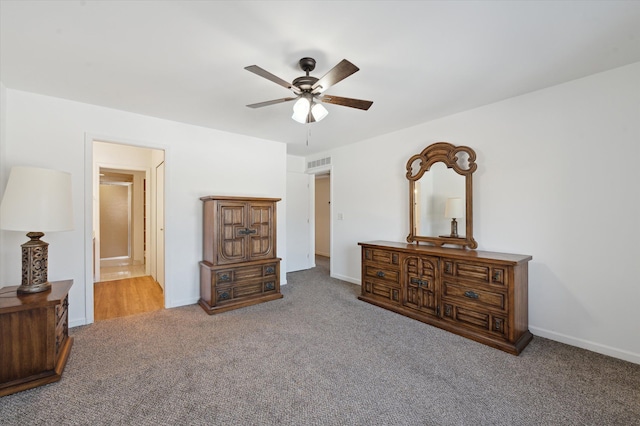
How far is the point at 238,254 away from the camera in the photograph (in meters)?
3.62

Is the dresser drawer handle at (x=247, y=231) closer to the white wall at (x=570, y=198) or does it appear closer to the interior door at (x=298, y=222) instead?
the interior door at (x=298, y=222)

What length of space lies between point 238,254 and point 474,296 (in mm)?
2772

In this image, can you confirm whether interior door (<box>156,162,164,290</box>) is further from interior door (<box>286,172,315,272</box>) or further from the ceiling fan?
the ceiling fan

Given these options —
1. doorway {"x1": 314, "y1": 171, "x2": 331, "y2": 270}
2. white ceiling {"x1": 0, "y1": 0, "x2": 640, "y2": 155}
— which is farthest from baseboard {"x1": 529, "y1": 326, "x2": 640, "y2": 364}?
doorway {"x1": 314, "y1": 171, "x2": 331, "y2": 270}

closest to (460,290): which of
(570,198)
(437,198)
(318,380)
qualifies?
(437,198)

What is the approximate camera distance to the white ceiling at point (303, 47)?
1.64m

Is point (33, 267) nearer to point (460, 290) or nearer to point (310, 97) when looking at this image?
point (310, 97)

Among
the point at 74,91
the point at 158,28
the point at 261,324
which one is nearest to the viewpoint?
Answer: the point at 158,28

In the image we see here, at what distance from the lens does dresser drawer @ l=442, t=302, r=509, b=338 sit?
2475 mm

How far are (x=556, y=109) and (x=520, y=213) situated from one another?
1.04 m

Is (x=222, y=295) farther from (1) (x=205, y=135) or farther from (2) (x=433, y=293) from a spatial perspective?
(2) (x=433, y=293)

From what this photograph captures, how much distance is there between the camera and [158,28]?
1.79 meters

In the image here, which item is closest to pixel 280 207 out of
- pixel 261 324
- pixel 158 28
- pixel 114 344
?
pixel 261 324

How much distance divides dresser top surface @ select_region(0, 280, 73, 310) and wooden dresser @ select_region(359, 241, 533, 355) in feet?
10.3
